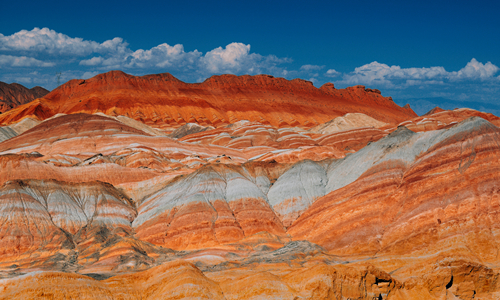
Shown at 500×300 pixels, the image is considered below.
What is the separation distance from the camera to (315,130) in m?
118

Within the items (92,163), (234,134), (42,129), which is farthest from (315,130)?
(92,163)

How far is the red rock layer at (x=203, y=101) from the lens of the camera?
13688 centimetres

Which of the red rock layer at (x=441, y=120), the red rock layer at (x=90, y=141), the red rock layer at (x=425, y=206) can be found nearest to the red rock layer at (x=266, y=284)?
the red rock layer at (x=425, y=206)

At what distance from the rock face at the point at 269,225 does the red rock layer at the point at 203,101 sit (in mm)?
74843

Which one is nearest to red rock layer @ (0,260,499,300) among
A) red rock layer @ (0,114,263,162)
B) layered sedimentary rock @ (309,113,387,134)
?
red rock layer @ (0,114,263,162)

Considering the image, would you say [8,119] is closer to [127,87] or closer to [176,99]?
[127,87]

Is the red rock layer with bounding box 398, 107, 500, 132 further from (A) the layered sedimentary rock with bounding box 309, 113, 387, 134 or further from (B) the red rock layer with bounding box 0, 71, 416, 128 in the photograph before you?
(B) the red rock layer with bounding box 0, 71, 416, 128

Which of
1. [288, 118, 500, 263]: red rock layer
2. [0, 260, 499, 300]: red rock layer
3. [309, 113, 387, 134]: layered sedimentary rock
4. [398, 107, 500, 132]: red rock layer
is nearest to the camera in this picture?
[0, 260, 499, 300]: red rock layer

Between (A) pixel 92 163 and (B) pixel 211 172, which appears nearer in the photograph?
(B) pixel 211 172

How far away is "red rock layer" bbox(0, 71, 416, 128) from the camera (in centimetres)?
13688

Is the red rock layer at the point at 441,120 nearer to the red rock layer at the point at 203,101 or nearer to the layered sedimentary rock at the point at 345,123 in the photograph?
the layered sedimentary rock at the point at 345,123

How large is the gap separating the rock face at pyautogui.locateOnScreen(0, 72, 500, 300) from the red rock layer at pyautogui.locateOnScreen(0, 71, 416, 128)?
7484 centimetres

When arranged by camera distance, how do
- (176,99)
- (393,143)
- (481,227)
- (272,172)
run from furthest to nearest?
(176,99) → (272,172) → (393,143) → (481,227)

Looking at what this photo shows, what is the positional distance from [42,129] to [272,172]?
177ft
